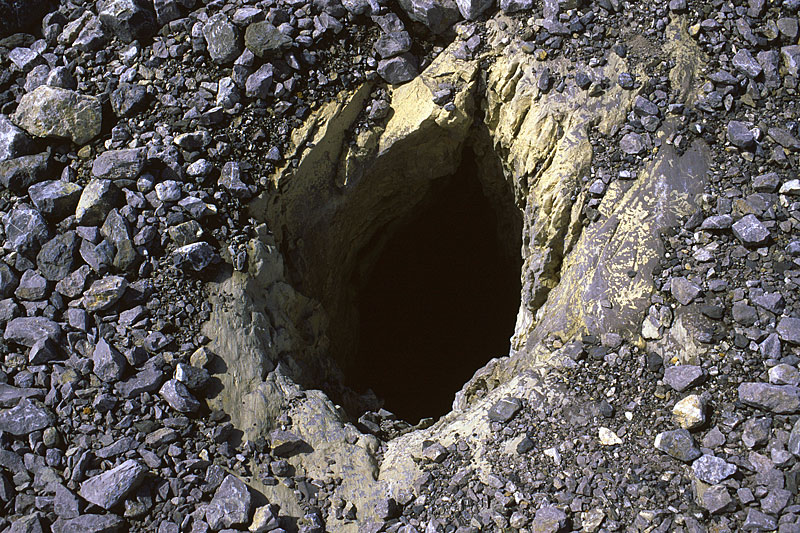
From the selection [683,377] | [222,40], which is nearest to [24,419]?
[222,40]

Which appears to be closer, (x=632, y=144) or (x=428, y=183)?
(x=632, y=144)

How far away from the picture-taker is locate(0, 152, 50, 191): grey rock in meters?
3.67

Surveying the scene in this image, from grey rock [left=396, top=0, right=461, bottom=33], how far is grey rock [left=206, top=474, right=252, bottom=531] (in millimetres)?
2808

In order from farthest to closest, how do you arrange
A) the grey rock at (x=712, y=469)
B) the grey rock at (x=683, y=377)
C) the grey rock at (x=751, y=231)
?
1. the grey rock at (x=751, y=231)
2. the grey rock at (x=683, y=377)
3. the grey rock at (x=712, y=469)

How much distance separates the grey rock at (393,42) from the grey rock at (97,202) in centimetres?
175

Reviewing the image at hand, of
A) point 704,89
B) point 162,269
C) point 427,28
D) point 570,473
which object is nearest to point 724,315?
point 570,473

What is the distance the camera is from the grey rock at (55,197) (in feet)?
11.8

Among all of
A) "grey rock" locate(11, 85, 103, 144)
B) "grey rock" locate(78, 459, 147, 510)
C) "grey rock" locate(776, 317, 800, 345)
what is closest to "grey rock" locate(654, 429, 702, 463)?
"grey rock" locate(776, 317, 800, 345)

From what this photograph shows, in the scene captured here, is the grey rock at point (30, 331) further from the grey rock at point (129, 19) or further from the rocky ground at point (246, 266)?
the grey rock at point (129, 19)

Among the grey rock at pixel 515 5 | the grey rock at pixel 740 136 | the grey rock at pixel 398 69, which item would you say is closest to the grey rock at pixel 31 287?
the grey rock at pixel 398 69

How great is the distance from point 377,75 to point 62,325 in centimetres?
227

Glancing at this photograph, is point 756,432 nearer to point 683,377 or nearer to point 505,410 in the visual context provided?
point 683,377

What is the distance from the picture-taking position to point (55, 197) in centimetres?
362

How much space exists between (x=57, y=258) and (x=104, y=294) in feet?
1.14
